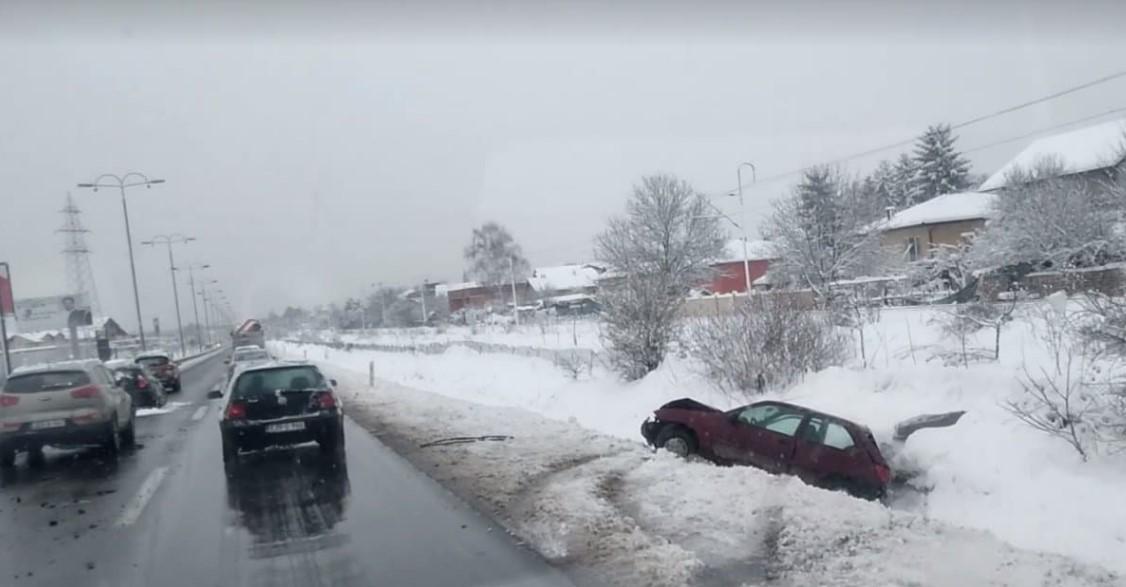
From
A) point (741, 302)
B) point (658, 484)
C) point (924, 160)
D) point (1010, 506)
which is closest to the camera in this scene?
point (658, 484)

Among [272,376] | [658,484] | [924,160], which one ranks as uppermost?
[924,160]

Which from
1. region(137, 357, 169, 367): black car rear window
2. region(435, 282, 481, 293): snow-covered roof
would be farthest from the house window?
region(435, 282, 481, 293): snow-covered roof

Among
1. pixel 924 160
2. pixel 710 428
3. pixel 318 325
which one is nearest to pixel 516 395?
pixel 710 428

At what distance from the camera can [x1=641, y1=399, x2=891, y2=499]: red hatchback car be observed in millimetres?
11523

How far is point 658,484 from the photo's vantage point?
9.54 meters

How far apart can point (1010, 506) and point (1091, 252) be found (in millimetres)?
33681

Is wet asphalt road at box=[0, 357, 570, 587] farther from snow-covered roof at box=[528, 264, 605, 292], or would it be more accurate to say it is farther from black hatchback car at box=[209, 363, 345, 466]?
snow-covered roof at box=[528, 264, 605, 292]

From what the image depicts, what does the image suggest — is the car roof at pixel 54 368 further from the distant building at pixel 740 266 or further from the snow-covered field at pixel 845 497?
the distant building at pixel 740 266

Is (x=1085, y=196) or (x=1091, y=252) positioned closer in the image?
(x=1091, y=252)

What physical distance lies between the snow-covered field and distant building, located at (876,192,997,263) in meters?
43.2

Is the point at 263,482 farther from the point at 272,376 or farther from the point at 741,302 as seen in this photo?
the point at 741,302

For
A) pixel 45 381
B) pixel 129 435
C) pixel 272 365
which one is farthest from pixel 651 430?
pixel 45 381

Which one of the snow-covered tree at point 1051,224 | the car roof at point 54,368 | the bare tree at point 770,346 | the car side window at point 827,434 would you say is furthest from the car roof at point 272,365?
the snow-covered tree at point 1051,224

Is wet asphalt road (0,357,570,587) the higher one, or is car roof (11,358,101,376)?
car roof (11,358,101,376)
